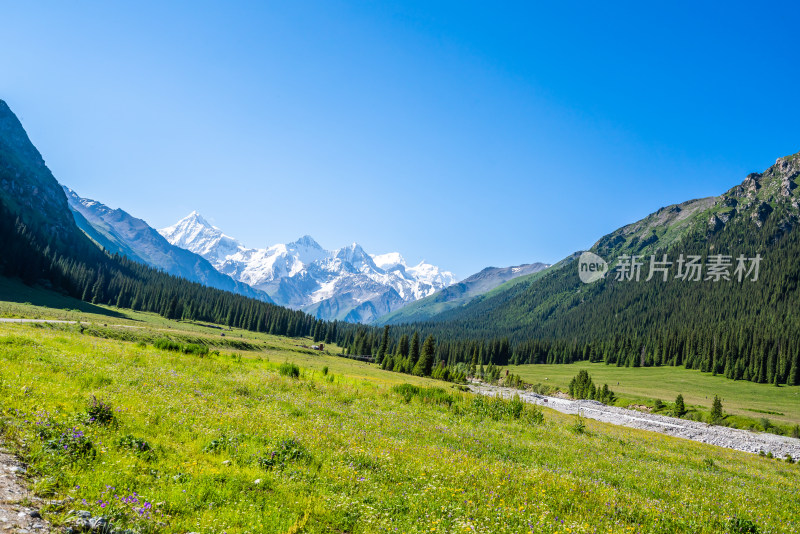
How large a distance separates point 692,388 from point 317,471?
13845 cm

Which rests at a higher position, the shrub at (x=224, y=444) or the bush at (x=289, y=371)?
the shrub at (x=224, y=444)

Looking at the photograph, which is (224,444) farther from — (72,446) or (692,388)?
(692,388)

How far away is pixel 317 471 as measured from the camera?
1039cm

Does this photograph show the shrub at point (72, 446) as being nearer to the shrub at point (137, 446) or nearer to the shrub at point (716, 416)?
the shrub at point (137, 446)

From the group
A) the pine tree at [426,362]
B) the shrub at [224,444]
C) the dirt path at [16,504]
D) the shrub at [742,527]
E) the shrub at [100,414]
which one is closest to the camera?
the dirt path at [16,504]

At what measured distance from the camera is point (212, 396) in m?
16.8

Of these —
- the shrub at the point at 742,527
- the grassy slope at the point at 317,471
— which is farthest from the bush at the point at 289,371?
the shrub at the point at 742,527

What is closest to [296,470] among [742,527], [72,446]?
[72,446]

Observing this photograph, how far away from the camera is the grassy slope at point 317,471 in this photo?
761cm

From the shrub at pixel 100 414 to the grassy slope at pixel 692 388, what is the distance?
10303 cm

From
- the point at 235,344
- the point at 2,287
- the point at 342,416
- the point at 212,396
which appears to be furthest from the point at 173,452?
the point at 2,287

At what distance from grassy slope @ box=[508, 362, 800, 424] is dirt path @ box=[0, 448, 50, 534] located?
104m

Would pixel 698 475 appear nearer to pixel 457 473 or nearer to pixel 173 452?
pixel 457 473

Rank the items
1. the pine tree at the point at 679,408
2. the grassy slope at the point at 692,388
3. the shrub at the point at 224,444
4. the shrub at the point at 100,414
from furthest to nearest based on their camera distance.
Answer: the grassy slope at the point at 692,388 → the pine tree at the point at 679,408 → the shrub at the point at 224,444 → the shrub at the point at 100,414
